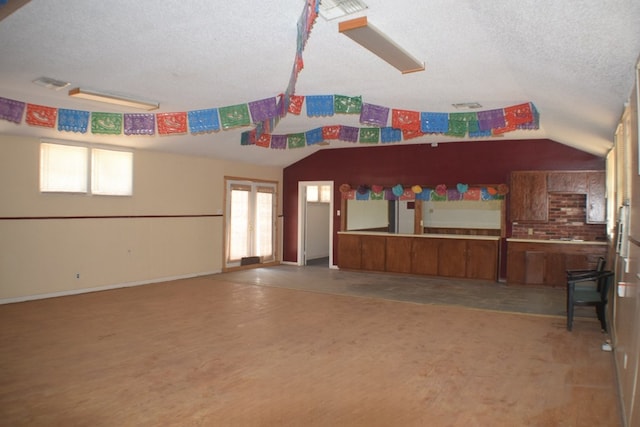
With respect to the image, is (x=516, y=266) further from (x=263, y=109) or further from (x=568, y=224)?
(x=263, y=109)

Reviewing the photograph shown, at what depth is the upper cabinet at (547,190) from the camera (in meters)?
7.34

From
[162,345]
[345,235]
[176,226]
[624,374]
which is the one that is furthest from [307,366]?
[345,235]

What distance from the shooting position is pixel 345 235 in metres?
9.41

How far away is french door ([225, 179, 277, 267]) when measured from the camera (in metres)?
9.22

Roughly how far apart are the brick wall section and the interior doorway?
4166 mm

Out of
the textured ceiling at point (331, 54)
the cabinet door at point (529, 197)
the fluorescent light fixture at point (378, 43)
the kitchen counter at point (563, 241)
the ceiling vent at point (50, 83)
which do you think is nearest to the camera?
the textured ceiling at point (331, 54)

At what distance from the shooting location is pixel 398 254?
347 inches

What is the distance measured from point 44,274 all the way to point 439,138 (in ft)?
22.4

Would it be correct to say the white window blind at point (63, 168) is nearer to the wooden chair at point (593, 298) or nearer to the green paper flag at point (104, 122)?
the green paper flag at point (104, 122)

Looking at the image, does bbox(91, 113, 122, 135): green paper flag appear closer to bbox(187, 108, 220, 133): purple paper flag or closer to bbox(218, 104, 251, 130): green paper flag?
bbox(187, 108, 220, 133): purple paper flag

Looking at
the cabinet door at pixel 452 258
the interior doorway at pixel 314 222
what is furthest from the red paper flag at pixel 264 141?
the cabinet door at pixel 452 258

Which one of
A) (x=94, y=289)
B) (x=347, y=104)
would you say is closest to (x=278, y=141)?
(x=347, y=104)

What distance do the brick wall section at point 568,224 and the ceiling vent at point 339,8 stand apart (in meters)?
6.23

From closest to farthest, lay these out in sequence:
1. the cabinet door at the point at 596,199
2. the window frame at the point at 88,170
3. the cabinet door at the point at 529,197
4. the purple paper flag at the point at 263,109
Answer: the purple paper flag at the point at 263,109
the window frame at the point at 88,170
the cabinet door at the point at 596,199
the cabinet door at the point at 529,197
